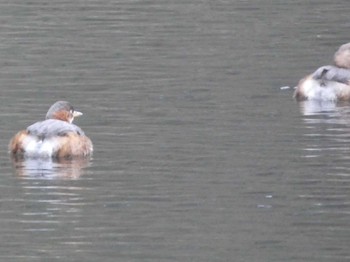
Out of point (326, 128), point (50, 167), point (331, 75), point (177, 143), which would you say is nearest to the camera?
point (50, 167)

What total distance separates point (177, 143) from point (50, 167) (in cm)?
137

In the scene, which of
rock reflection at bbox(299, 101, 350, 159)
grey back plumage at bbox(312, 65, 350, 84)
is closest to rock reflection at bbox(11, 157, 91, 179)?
rock reflection at bbox(299, 101, 350, 159)

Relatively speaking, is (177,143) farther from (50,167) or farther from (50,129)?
(50,167)

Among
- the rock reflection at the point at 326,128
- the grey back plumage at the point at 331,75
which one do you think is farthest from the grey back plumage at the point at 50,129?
the grey back plumage at the point at 331,75

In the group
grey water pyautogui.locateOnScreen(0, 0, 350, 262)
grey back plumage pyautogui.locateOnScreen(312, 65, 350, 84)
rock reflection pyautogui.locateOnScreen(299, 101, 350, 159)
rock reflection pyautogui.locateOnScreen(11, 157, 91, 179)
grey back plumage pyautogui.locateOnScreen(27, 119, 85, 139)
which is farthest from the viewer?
grey back plumage pyautogui.locateOnScreen(312, 65, 350, 84)

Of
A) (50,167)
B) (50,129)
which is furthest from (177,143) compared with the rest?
(50,167)

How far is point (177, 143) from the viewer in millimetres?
14781

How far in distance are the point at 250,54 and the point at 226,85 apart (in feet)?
9.18

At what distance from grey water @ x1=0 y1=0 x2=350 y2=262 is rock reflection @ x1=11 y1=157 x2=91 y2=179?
0.02m

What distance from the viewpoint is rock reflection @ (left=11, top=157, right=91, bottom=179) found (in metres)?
13.5

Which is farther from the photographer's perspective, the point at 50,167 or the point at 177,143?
the point at 177,143

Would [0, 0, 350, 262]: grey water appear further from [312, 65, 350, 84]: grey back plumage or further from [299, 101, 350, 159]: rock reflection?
[312, 65, 350, 84]: grey back plumage

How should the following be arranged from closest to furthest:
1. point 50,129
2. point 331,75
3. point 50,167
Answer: point 50,167, point 50,129, point 331,75

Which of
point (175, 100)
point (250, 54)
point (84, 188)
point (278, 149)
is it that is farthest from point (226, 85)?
point (84, 188)
